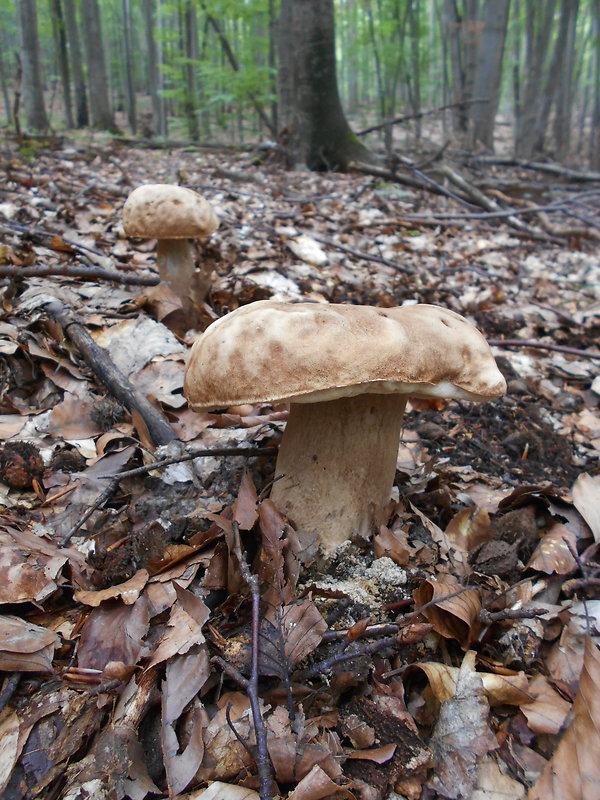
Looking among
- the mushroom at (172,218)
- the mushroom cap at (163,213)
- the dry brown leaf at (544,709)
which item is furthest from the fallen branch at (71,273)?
the dry brown leaf at (544,709)

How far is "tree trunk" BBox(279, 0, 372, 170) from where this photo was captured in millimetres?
8203

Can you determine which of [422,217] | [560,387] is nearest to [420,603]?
[560,387]

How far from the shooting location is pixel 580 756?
53.1 inches

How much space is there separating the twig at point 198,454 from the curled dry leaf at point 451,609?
902mm

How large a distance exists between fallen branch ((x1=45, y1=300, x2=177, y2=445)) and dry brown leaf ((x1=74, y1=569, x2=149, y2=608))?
795 millimetres

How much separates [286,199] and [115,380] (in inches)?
213

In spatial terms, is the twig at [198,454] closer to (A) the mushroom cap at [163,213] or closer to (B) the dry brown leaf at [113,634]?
(B) the dry brown leaf at [113,634]

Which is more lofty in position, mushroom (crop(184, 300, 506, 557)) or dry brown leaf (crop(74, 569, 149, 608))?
mushroom (crop(184, 300, 506, 557))

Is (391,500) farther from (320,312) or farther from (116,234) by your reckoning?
(116,234)

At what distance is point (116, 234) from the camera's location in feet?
16.6

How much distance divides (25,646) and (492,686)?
4.60ft

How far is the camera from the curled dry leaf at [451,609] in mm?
1697

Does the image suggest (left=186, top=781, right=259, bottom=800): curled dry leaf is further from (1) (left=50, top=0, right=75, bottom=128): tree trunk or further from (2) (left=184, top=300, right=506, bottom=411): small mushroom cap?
(1) (left=50, top=0, right=75, bottom=128): tree trunk

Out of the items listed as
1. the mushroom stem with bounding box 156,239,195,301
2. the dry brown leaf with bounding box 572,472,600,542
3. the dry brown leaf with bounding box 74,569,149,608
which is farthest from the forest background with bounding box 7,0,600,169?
the dry brown leaf with bounding box 74,569,149,608
